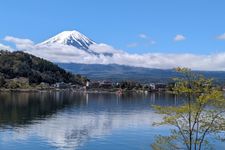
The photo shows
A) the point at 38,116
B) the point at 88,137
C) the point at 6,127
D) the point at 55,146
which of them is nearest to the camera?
the point at 55,146

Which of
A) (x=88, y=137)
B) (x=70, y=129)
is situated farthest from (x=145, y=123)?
(x=88, y=137)

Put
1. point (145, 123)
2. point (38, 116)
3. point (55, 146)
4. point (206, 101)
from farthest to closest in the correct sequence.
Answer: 1. point (38, 116)
2. point (145, 123)
3. point (55, 146)
4. point (206, 101)

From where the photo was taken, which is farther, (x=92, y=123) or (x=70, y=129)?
(x=92, y=123)

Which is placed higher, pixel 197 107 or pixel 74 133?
pixel 197 107

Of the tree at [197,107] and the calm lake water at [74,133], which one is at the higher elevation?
the tree at [197,107]

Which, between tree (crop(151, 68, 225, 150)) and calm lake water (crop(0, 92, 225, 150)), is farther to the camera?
calm lake water (crop(0, 92, 225, 150))

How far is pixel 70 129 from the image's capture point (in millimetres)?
68562

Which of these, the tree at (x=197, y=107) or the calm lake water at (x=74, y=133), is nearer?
the tree at (x=197, y=107)

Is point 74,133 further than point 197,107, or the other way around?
point 74,133

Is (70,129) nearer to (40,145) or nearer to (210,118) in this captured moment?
(40,145)

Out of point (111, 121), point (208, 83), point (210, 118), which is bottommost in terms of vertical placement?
point (111, 121)

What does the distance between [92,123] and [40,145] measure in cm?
2628

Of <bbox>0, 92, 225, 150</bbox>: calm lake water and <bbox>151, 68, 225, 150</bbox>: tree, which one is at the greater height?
<bbox>151, 68, 225, 150</bbox>: tree

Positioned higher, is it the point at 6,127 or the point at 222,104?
the point at 222,104
